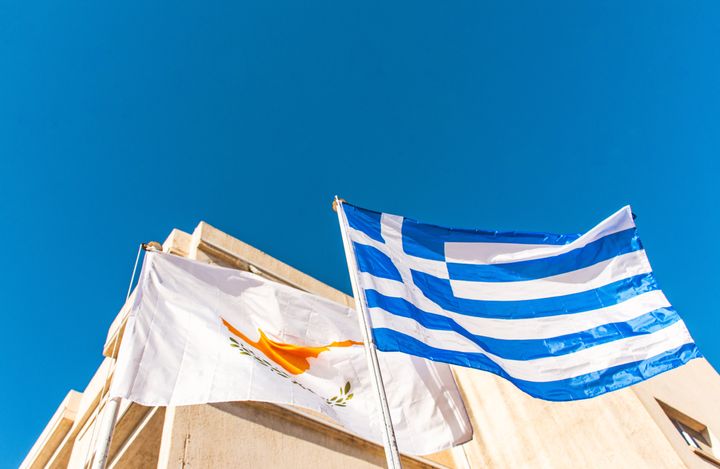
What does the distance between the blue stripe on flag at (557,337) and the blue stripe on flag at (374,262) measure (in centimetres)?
37

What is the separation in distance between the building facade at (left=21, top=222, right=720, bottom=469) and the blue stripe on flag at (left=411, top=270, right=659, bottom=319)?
274cm

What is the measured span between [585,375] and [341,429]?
357cm

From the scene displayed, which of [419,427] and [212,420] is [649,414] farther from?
[212,420]

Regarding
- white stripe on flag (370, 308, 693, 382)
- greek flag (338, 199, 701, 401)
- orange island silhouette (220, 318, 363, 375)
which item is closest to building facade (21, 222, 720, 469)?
orange island silhouette (220, 318, 363, 375)

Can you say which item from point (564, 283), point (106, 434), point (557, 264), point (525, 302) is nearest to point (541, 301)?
point (525, 302)

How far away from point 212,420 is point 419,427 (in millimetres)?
2384

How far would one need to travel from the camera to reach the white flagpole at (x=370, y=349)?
→ 144 inches

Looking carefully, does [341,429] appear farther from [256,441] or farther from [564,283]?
[564,283]

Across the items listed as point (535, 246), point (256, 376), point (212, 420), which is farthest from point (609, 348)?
point (212, 420)

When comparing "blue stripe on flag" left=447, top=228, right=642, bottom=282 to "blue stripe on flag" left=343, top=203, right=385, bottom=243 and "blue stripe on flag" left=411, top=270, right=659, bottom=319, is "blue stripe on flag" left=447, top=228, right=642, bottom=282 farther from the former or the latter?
"blue stripe on flag" left=343, top=203, right=385, bottom=243

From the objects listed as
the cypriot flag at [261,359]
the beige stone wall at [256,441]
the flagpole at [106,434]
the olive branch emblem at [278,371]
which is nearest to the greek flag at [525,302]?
the cypriot flag at [261,359]

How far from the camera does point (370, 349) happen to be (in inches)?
168

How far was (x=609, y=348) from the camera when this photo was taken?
5.37 metres

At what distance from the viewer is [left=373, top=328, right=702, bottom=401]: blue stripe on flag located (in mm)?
4833
